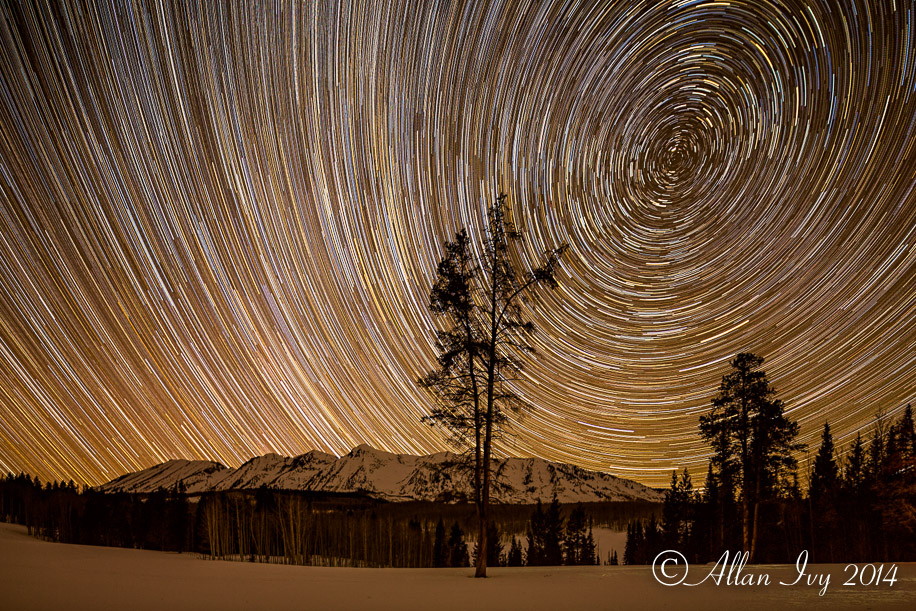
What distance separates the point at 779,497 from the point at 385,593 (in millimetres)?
39581

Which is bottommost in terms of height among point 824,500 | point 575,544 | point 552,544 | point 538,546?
point 538,546

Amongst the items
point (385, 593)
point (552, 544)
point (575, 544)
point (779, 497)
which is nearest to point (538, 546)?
point (552, 544)

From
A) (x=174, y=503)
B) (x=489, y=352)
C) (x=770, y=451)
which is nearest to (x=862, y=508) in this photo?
(x=770, y=451)

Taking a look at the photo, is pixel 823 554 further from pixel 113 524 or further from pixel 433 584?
pixel 113 524

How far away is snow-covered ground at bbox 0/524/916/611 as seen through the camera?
33.3ft

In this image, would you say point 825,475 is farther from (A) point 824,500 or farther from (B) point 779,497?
(B) point 779,497

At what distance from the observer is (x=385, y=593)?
41.7 ft

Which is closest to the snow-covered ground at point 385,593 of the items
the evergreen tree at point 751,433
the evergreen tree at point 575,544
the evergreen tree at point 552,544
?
the evergreen tree at point 751,433

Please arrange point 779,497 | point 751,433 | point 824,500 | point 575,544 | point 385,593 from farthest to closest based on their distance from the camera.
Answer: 1. point 575,544
2. point 824,500
3. point 779,497
4. point 751,433
5. point 385,593

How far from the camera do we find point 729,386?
100ft

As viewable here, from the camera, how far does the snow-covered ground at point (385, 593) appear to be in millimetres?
10164

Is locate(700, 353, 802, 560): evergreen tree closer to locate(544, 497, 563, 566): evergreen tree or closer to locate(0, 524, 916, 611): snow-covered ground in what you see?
locate(0, 524, 916, 611): snow-covered ground

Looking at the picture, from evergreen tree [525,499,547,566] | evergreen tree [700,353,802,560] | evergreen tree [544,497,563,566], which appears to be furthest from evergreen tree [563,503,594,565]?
evergreen tree [700,353,802,560]

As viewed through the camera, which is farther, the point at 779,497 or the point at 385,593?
the point at 779,497
